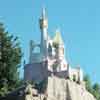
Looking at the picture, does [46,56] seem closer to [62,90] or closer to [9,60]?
[9,60]

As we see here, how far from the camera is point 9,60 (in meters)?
35.0

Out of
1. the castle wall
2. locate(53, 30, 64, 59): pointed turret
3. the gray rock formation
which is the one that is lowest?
the gray rock formation

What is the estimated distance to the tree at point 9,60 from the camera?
111 feet

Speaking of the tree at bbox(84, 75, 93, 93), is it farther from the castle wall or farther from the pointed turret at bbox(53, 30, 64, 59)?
the pointed turret at bbox(53, 30, 64, 59)

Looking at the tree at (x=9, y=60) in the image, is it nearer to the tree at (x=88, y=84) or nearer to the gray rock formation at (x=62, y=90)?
the gray rock formation at (x=62, y=90)

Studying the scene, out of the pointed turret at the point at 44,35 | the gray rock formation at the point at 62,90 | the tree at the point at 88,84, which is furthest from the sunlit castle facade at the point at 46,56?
the gray rock formation at the point at 62,90

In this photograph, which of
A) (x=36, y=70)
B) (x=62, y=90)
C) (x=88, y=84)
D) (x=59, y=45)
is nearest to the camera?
(x=62, y=90)

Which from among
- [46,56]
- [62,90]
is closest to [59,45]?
[46,56]

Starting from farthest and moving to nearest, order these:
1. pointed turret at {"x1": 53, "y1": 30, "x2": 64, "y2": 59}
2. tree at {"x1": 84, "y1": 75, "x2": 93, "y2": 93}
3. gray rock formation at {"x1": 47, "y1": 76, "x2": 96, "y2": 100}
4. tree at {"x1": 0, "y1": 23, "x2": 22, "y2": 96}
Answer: pointed turret at {"x1": 53, "y1": 30, "x2": 64, "y2": 59}
tree at {"x1": 84, "y1": 75, "x2": 93, "y2": 93}
tree at {"x1": 0, "y1": 23, "x2": 22, "y2": 96}
gray rock formation at {"x1": 47, "y1": 76, "x2": 96, "y2": 100}

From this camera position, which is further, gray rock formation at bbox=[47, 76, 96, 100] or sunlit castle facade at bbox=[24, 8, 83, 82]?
sunlit castle facade at bbox=[24, 8, 83, 82]

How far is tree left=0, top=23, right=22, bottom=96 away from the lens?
3384 cm

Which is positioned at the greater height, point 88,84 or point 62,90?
point 88,84

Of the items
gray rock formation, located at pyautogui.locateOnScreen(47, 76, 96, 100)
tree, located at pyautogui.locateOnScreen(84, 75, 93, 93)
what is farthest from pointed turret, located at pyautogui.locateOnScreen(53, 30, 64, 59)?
gray rock formation, located at pyautogui.locateOnScreen(47, 76, 96, 100)

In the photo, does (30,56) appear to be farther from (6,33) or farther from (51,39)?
(6,33)
